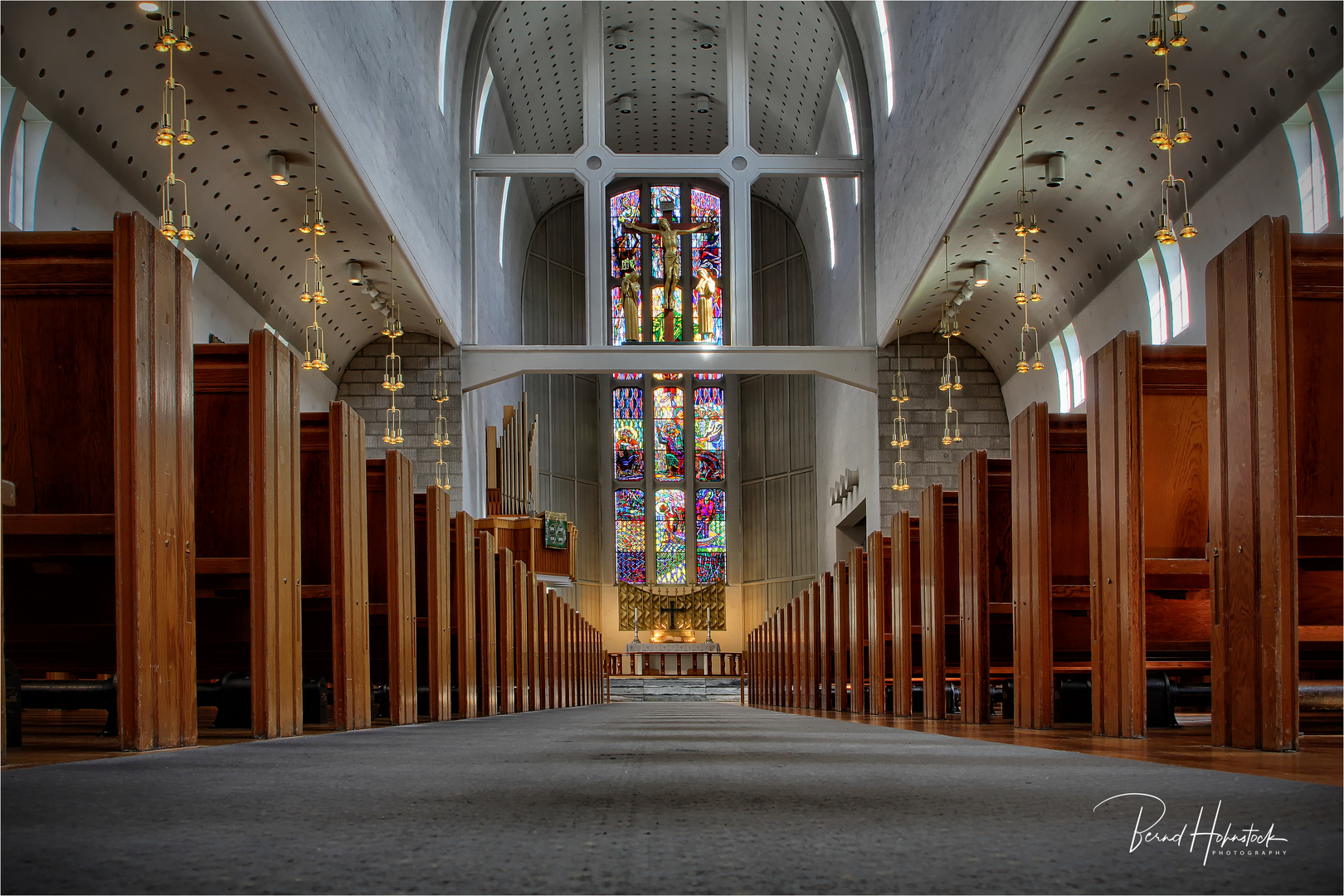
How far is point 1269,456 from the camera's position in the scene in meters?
2.53

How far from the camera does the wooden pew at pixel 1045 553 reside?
402 cm

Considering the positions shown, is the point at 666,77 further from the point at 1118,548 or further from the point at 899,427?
the point at 1118,548

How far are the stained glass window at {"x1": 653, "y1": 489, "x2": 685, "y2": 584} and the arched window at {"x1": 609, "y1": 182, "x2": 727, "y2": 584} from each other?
0.06 feet

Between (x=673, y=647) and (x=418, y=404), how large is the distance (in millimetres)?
9953

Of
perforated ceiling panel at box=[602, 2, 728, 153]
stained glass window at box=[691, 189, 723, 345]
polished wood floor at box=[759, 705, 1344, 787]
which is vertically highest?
perforated ceiling panel at box=[602, 2, 728, 153]

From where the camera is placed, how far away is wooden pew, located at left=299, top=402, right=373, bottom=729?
4.07 m

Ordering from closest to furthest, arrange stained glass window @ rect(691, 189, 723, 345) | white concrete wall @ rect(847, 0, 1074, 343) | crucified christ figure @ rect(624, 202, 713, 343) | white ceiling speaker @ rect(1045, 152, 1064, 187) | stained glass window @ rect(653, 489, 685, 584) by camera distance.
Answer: white concrete wall @ rect(847, 0, 1074, 343) < white ceiling speaker @ rect(1045, 152, 1064, 187) < crucified christ figure @ rect(624, 202, 713, 343) < stained glass window @ rect(691, 189, 723, 345) < stained glass window @ rect(653, 489, 685, 584)

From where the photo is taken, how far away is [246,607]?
4.35 meters

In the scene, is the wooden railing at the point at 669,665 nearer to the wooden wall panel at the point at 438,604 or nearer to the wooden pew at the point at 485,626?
the wooden pew at the point at 485,626

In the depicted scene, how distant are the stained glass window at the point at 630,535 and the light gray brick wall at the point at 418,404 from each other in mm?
9656

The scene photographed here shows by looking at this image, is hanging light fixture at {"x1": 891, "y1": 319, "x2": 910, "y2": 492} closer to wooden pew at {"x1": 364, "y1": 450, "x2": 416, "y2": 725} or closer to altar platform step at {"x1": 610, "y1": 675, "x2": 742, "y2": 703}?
altar platform step at {"x1": 610, "y1": 675, "x2": 742, "y2": 703}

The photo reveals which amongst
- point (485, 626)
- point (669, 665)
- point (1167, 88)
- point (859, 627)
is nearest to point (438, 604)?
point (485, 626)

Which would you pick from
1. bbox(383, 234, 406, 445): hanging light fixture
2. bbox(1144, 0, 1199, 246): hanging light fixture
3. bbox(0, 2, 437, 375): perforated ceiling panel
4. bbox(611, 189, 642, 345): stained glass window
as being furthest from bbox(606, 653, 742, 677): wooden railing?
bbox(1144, 0, 1199, 246): hanging light fixture

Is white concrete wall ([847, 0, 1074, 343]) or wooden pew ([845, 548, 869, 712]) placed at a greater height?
white concrete wall ([847, 0, 1074, 343])
